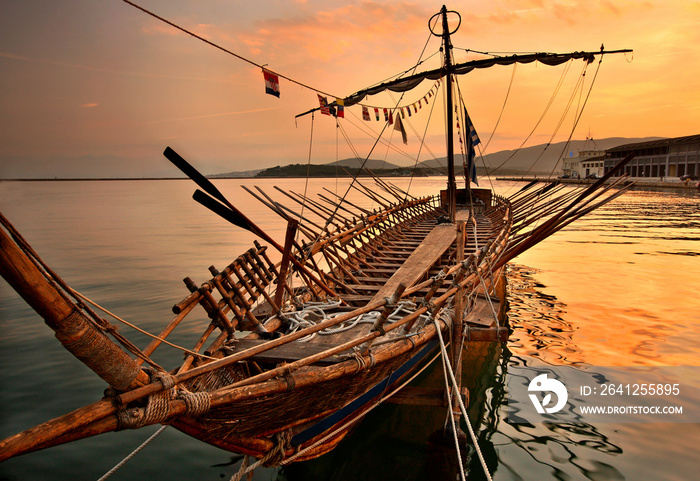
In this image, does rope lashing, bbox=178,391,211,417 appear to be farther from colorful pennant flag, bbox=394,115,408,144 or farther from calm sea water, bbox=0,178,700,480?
colorful pennant flag, bbox=394,115,408,144

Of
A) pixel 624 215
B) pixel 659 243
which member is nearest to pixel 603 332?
pixel 659 243

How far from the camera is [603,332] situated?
9.70 m

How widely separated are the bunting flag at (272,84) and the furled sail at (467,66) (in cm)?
720

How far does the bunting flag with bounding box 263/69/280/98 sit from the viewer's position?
922 cm

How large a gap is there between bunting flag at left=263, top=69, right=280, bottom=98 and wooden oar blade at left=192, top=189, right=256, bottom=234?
5425 mm

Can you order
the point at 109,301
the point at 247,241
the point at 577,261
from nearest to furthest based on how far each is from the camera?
the point at 109,301
the point at 577,261
the point at 247,241

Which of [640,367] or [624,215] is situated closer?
[640,367]

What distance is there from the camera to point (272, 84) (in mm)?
9367

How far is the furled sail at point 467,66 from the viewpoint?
15.5m

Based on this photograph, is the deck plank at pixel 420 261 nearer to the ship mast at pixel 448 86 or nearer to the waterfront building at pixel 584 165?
the ship mast at pixel 448 86

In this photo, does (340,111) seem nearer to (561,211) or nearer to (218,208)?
(561,211)

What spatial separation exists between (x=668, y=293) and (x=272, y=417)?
13683 mm

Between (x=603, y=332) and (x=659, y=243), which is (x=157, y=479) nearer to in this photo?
(x=603, y=332)

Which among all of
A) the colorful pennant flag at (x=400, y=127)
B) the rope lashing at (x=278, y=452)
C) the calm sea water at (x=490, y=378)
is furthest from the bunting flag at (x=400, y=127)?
the rope lashing at (x=278, y=452)
